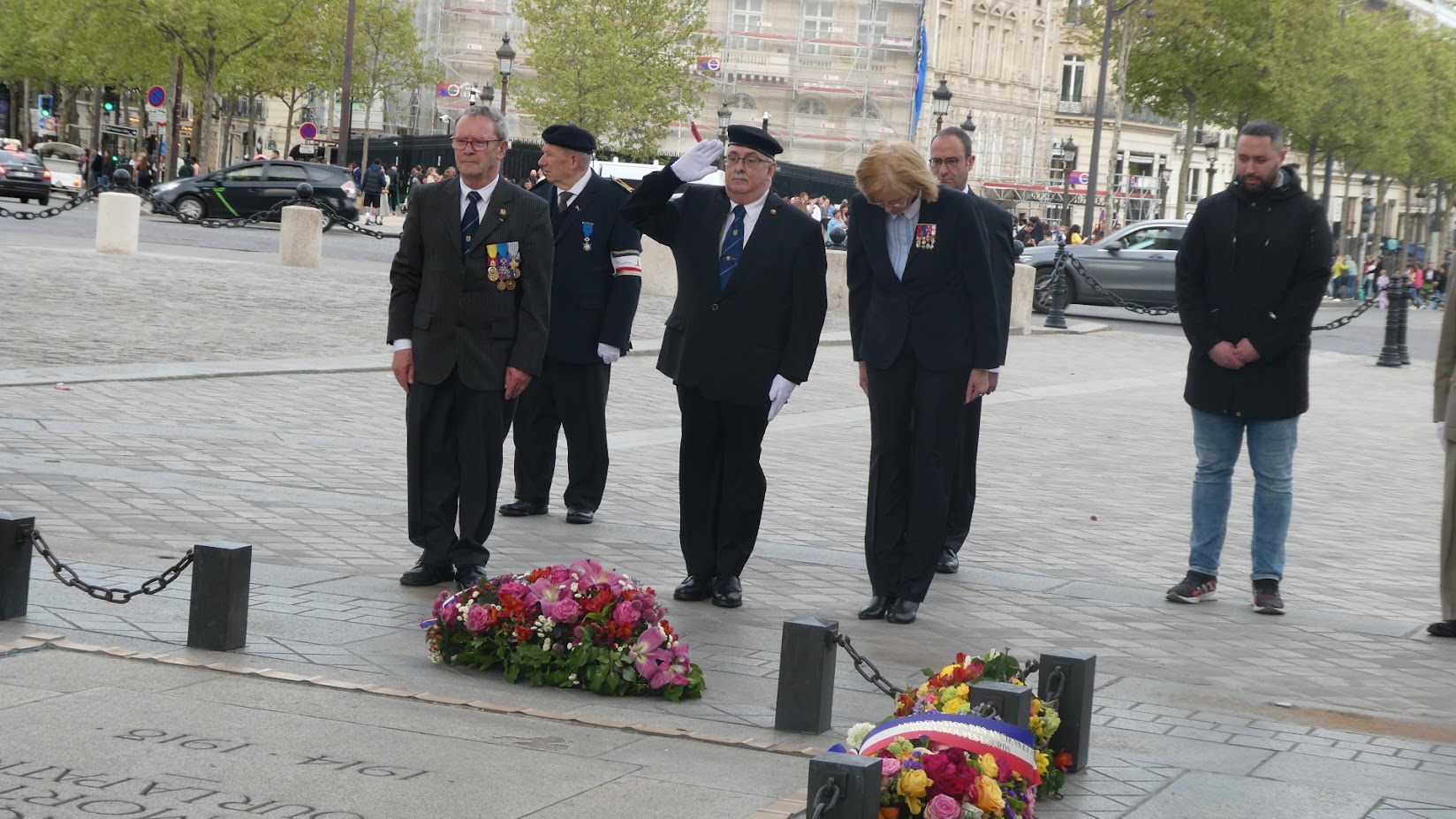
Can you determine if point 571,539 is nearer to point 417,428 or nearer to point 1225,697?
point 417,428

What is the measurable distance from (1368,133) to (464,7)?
93.1 ft

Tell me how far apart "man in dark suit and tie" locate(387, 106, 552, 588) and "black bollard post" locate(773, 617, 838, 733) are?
6.89ft

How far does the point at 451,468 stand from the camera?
706cm

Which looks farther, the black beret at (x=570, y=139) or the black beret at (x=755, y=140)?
the black beret at (x=570, y=139)

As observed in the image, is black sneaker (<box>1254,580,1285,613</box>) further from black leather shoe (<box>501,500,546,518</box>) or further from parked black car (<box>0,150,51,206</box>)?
parked black car (<box>0,150,51,206</box>)

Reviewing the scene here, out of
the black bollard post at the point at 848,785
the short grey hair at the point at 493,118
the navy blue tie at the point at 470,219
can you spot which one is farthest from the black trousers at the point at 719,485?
the black bollard post at the point at 848,785

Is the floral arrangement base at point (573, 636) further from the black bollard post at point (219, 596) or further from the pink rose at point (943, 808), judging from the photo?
the pink rose at point (943, 808)

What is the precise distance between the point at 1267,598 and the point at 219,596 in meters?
4.15

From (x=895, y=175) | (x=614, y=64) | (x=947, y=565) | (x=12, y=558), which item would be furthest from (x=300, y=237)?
(x=614, y=64)

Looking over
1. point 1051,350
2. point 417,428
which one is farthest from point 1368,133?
point 417,428

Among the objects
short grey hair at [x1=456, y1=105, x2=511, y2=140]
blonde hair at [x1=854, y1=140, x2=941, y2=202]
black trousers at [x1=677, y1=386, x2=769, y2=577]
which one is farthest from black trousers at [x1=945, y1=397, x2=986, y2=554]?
short grey hair at [x1=456, y1=105, x2=511, y2=140]

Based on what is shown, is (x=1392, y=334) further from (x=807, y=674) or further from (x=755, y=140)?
(x=807, y=674)

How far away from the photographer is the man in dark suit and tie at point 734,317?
6930 mm

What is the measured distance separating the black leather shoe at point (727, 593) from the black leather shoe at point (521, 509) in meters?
1.98
